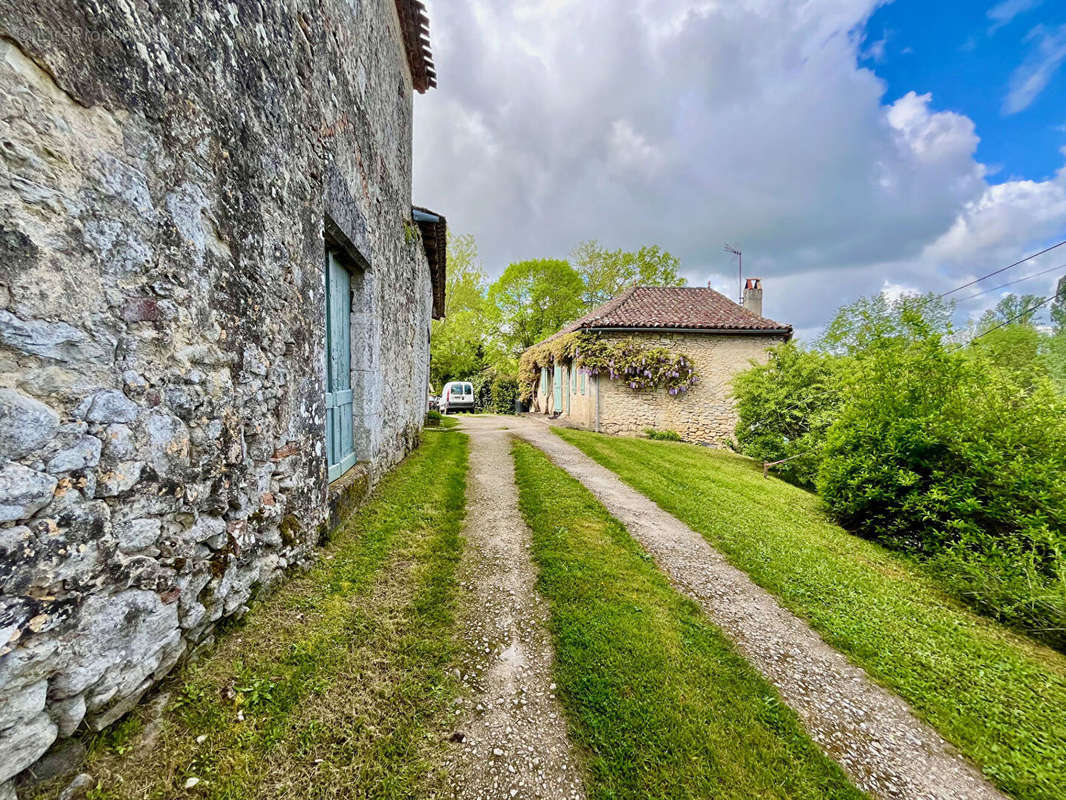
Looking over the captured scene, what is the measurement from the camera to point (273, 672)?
6.26 feet

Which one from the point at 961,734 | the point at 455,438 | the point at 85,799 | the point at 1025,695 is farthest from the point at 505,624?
the point at 455,438

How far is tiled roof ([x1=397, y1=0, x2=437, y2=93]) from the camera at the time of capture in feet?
18.2

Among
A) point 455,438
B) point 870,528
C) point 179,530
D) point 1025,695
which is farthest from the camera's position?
point 455,438

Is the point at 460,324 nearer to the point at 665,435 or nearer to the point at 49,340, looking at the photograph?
the point at 665,435

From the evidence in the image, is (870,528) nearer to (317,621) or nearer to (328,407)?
(317,621)

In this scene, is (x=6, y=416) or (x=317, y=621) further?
(x=317, y=621)

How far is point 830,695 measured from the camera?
2.18 meters

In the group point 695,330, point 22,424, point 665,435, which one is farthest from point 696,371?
point 22,424

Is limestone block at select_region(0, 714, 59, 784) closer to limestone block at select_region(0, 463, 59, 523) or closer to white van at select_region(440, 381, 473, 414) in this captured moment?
limestone block at select_region(0, 463, 59, 523)

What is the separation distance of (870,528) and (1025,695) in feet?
10.8

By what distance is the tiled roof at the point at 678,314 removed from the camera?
42.0 ft

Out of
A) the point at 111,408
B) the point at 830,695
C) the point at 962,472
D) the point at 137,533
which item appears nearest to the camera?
the point at 111,408

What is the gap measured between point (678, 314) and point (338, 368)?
12.3 metres

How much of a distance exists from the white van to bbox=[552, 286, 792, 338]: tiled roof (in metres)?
7.92
